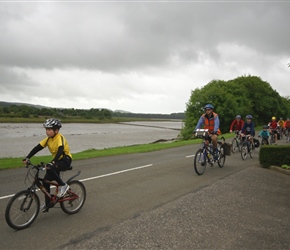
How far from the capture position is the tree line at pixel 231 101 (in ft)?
165

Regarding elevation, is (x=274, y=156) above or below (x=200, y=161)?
above

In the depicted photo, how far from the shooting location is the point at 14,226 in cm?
459

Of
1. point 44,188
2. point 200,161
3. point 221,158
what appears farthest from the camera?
point 221,158

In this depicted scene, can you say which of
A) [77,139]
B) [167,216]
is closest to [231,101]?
[77,139]

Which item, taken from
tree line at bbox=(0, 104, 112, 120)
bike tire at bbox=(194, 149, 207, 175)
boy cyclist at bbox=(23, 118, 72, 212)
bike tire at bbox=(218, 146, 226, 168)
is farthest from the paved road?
tree line at bbox=(0, 104, 112, 120)

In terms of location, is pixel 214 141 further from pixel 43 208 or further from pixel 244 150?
pixel 43 208

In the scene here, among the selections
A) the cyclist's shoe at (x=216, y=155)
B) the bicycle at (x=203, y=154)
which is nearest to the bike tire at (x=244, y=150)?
the cyclist's shoe at (x=216, y=155)

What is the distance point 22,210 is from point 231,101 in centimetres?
4927

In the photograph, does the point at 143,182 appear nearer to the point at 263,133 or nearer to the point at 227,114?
the point at 263,133

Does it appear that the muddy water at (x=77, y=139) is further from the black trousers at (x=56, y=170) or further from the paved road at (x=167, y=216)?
the black trousers at (x=56, y=170)

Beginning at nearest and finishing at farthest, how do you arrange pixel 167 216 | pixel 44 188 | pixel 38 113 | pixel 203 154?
pixel 44 188
pixel 167 216
pixel 203 154
pixel 38 113

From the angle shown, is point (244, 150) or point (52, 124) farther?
Result: point (244, 150)

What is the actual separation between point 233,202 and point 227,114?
46504 millimetres

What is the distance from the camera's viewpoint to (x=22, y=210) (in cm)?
477
